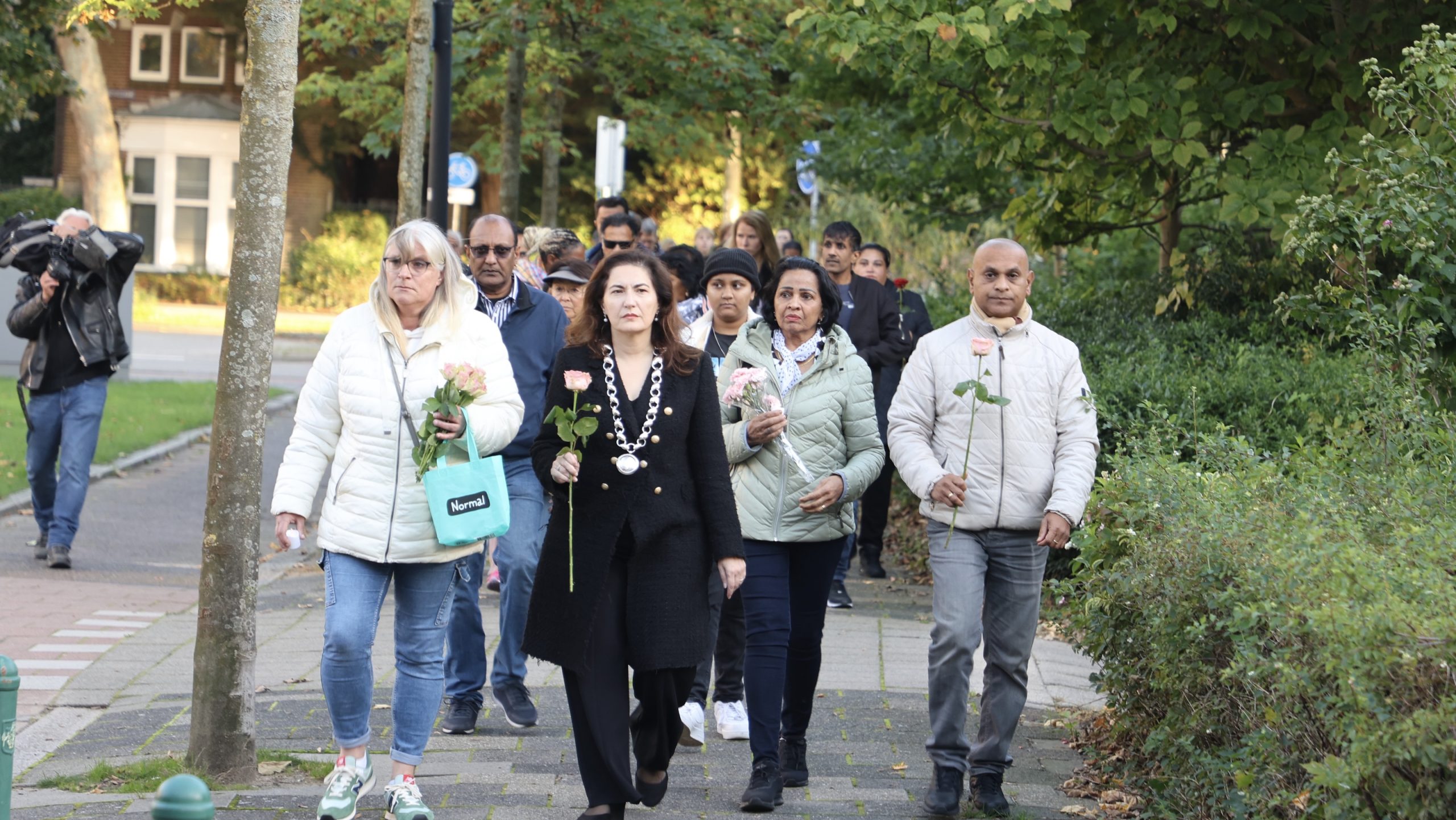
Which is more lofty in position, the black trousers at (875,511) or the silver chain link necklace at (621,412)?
the silver chain link necklace at (621,412)

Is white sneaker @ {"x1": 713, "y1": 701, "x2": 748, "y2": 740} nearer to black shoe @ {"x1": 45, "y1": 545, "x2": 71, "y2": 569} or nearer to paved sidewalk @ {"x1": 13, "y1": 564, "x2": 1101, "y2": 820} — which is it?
paved sidewalk @ {"x1": 13, "y1": 564, "x2": 1101, "y2": 820}

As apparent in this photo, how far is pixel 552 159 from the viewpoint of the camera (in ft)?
59.4

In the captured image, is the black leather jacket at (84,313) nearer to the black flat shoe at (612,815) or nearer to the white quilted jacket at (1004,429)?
the white quilted jacket at (1004,429)

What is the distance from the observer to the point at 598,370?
524cm

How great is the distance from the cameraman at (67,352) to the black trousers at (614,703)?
644 centimetres

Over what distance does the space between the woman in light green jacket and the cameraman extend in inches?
237

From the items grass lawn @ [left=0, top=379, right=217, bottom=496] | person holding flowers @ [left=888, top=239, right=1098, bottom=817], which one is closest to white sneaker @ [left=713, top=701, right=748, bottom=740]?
person holding flowers @ [left=888, top=239, right=1098, bottom=817]

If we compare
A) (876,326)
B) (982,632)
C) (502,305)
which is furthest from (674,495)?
(876,326)

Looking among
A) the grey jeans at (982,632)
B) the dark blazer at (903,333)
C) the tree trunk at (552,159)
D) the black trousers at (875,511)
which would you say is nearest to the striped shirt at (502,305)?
the grey jeans at (982,632)

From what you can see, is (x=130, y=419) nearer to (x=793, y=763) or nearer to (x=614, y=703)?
(x=793, y=763)

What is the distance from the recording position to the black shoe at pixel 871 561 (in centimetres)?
1091

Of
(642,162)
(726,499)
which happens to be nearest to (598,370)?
(726,499)

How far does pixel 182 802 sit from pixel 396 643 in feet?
9.09

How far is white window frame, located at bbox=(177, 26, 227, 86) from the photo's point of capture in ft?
138
